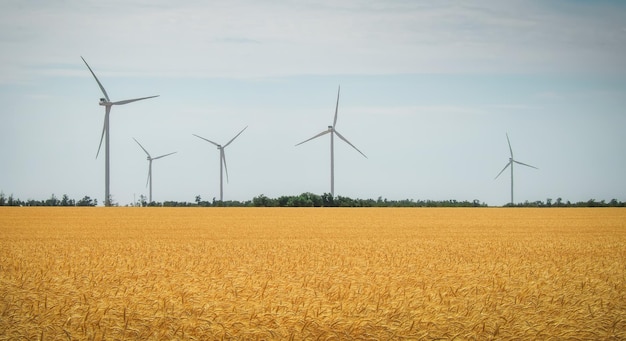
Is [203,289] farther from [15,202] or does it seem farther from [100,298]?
[15,202]

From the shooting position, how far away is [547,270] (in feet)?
53.3

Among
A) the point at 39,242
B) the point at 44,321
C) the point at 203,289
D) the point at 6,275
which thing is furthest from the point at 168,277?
the point at 39,242

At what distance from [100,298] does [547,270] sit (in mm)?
10348

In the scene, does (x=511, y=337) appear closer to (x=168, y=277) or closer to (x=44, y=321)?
(x=44, y=321)

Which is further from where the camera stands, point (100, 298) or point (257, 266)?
point (257, 266)

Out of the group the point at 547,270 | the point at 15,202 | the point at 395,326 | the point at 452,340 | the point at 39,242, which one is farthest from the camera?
the point at 15,202

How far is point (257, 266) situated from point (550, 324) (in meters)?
8.48

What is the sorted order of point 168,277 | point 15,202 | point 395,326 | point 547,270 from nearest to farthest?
point 395,326
point 168,277
point 547,270
point 15,202

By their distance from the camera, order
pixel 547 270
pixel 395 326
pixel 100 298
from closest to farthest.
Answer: pixel 395 326
pixel 100 298
pixel 547 270

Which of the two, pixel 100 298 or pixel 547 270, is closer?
pixel 100 298

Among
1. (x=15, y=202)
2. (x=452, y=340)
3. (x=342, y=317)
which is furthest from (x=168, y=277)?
(x=15, y=202)

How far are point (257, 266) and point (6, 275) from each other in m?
5.67

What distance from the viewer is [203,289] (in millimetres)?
12445

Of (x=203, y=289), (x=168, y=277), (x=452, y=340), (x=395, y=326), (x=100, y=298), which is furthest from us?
(x=168, y=277)
